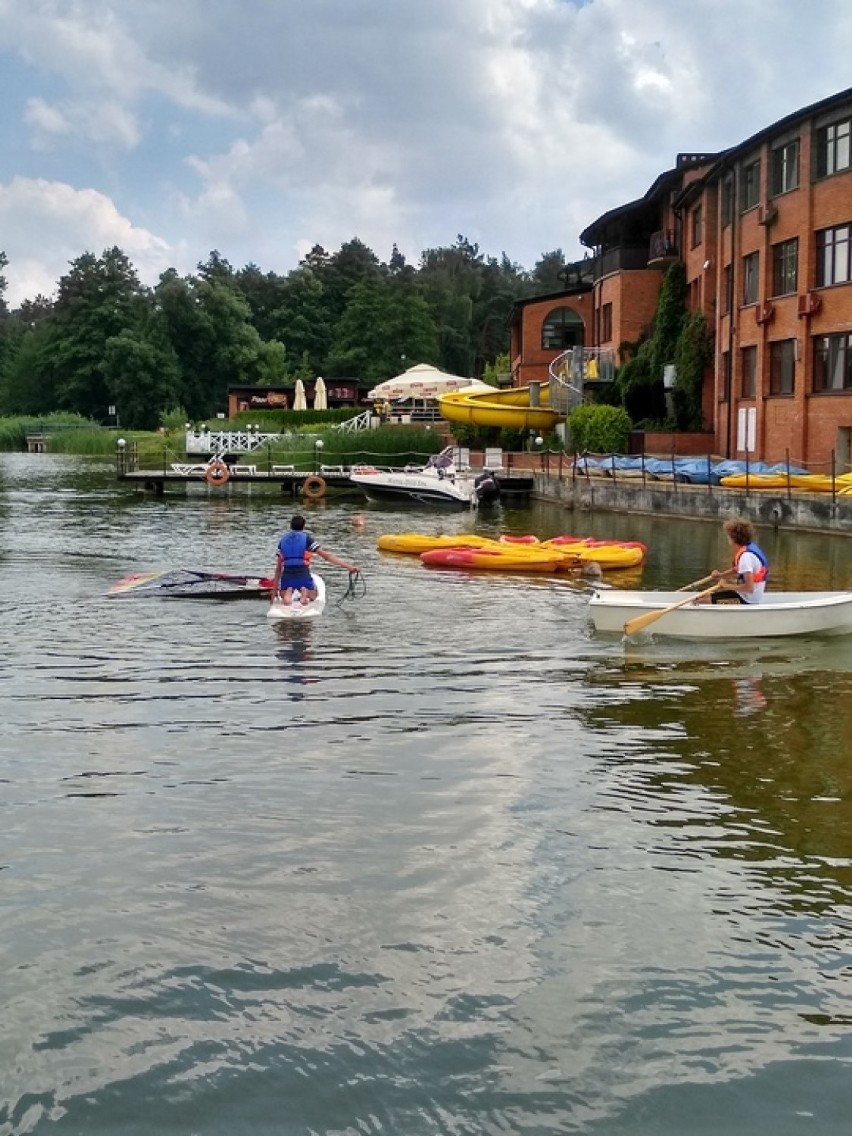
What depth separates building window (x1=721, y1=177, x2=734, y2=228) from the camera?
4181 cm

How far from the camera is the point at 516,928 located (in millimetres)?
7410

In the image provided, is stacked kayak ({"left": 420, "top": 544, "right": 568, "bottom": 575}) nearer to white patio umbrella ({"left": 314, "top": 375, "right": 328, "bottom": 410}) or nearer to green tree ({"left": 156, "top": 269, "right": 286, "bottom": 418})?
white patio umbrella ({"left": 314, "top": 375, "right": 328, "bottom": 410})

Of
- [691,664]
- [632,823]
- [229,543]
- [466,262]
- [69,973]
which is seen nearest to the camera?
[69,973]

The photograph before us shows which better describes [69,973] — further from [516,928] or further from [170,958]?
[516,928]

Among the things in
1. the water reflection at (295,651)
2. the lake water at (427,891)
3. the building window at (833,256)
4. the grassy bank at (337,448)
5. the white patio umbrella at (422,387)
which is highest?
the building window at (833,256)

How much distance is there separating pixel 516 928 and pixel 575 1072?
1520mm

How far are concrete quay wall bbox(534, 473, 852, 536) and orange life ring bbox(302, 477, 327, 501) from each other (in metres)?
9.65

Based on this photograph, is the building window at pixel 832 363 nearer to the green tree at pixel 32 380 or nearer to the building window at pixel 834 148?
the building window at pixel 834 148

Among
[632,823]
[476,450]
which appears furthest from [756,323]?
[632,823]

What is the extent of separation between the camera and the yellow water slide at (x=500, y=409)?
2060 inches

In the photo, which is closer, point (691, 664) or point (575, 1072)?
point (575, 1072)

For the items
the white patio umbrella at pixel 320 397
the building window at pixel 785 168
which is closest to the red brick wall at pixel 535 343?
the white patio umbrella at pixel 320 397

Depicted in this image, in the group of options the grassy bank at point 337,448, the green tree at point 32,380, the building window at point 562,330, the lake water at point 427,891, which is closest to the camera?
the lake water at point 427,891

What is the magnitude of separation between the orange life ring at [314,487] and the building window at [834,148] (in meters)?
23.0
